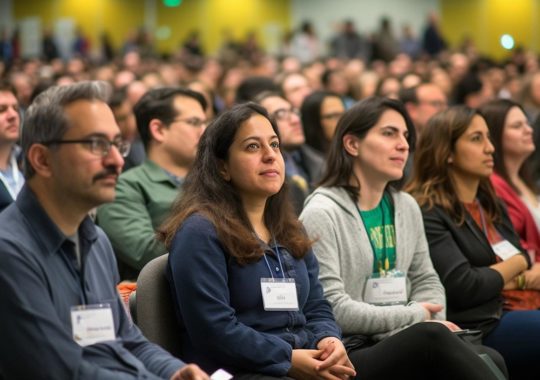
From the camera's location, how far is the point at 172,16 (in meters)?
21.8

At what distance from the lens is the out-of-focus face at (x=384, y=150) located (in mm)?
3488

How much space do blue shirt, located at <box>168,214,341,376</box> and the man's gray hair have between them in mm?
659

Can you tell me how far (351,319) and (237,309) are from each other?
588 millimetres

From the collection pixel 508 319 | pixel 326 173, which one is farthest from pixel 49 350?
pixel 508 319

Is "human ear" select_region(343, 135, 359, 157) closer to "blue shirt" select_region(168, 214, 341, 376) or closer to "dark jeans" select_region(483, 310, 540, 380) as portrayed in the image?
"blue shirt" select_region(168, 214, 341, 376)

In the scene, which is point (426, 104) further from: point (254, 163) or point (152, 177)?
point (254, 163)

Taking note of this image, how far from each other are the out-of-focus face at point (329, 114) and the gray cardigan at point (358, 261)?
7.11ft

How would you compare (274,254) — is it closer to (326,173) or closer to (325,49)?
(326,173)

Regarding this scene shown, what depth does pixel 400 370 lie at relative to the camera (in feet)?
9.70

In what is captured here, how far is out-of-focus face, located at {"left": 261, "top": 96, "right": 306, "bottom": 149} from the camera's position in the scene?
519 cm

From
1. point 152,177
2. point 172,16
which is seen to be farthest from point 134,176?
point 172,16

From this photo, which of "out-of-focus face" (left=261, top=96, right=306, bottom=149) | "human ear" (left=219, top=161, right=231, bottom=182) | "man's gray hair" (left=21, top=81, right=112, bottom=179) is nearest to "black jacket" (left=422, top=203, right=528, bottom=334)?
"human ear" (left=219, top=161, right=231, bottom=182)

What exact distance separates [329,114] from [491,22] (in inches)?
636

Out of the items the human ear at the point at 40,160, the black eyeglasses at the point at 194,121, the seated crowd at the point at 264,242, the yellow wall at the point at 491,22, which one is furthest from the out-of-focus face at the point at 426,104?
the yellow wall at the point at 491,22
